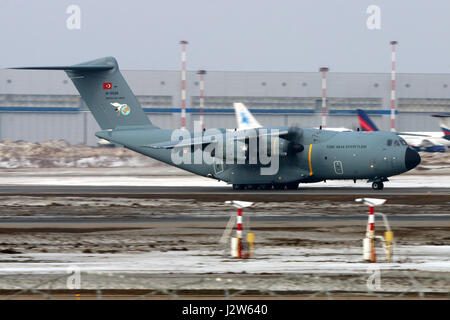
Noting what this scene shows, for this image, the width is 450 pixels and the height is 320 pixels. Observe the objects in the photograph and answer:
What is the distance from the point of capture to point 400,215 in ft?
79.1

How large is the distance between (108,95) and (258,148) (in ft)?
27.8

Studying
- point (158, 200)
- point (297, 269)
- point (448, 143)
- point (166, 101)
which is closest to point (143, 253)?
point (297, 269)

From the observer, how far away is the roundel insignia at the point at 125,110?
1462 inches

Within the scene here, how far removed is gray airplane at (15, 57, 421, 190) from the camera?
34.6 m

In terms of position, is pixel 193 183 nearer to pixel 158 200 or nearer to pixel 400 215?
pixel 158 200

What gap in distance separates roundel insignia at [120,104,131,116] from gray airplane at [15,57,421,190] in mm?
10

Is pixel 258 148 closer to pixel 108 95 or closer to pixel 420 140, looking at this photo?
A: pixel 108 95

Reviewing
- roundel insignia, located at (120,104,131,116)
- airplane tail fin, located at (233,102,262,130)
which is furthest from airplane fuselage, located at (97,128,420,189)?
airplane tail fin, located at (233,102,262,130)

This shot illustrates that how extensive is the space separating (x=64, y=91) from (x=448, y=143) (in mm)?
40994

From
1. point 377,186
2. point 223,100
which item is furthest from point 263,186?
point 223,100

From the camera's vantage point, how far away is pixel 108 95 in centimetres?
3725

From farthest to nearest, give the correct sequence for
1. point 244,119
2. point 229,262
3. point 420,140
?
point 420,140, point 244,119, point 229,262

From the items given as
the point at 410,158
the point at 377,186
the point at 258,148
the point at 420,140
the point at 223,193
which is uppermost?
the point at 258,148

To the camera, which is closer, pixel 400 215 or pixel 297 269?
pixel 297 269
